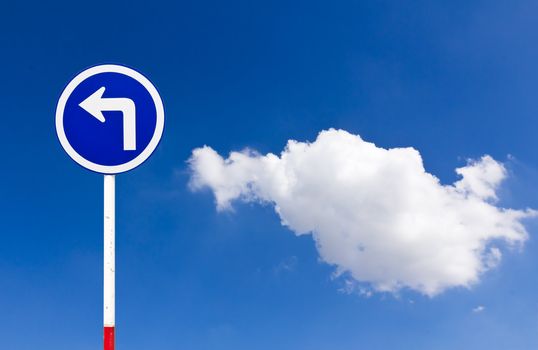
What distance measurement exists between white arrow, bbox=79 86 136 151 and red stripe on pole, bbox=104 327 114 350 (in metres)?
1.29

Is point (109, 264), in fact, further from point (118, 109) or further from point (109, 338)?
point (118, 109)

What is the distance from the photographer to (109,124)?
12.8ft

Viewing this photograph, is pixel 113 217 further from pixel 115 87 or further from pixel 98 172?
pixel 115 87

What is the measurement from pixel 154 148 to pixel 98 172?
45cm

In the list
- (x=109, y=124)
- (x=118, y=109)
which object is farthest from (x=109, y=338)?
(x=118, y=109)

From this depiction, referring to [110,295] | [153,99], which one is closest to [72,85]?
[153,99]

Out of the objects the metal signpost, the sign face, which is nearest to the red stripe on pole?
the metal signpost

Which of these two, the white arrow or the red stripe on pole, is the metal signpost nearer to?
the white arrow

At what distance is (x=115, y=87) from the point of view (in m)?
3.98

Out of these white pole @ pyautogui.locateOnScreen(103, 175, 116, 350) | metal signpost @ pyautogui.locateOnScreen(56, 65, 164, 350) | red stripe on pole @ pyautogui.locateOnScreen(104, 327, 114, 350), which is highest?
metal signpost @ pyautogui.locateOnScreen(56, 65, 164, 350)

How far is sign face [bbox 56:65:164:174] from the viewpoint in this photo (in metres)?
3.89

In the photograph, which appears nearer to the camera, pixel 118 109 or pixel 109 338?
pixel 109 338

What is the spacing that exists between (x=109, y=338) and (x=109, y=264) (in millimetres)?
515

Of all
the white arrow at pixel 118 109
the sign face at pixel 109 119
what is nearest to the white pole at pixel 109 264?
the sign face at pixel 109 119
